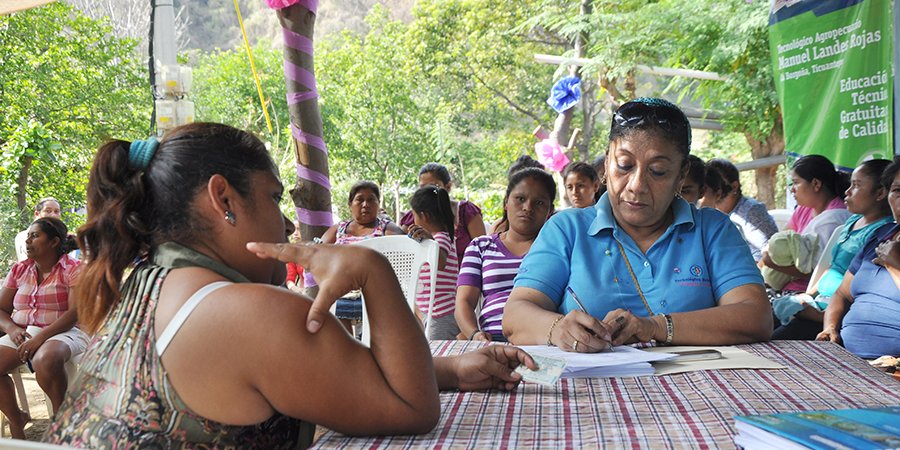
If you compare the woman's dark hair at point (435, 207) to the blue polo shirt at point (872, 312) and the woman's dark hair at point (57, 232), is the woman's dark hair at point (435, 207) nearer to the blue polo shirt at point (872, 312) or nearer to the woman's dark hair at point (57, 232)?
the woman's dark hair at point (57, 232)

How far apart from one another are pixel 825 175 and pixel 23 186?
32.1ft

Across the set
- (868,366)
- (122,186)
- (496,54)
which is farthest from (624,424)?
(496,54)

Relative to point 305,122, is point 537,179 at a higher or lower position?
lower

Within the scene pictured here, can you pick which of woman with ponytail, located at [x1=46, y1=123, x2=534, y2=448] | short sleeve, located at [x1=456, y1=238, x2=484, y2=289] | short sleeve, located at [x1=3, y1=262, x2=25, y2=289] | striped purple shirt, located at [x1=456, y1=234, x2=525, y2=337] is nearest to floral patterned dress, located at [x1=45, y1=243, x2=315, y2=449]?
woman with ponytail, located at [x1=46, y1=123, x2=534, y2=448]

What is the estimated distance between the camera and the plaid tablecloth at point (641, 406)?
132 centimetres

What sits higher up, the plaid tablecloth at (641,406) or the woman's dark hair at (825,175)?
the woman's dark hair at (825,175)

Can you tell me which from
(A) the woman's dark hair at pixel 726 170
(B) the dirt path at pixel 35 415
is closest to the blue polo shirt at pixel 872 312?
(A) the woman's dark hair at pixel 726 170

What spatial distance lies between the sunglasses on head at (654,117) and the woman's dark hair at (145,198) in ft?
4.08

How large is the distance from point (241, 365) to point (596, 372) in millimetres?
845

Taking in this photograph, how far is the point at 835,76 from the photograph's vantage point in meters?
5.75

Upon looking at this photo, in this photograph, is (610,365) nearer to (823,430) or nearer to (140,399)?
(823,430)

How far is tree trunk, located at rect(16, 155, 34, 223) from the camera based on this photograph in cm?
1038

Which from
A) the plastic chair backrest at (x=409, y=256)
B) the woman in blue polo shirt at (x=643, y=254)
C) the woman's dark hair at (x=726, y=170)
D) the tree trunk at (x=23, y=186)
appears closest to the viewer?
the woman in blue polo shirt at (x=643, y=254)

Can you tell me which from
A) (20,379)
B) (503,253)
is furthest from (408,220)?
(20,379)
